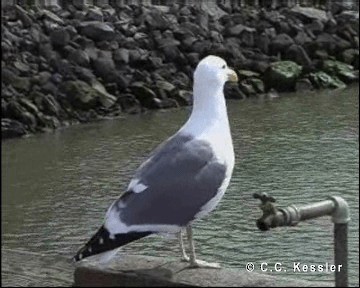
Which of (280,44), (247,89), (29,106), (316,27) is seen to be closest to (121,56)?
(247,89)

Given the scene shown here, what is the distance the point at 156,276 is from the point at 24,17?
15.2 metres

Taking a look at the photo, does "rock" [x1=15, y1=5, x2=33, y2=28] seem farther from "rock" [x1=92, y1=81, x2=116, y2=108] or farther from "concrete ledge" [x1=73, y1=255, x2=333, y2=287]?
"concrete ledge" [x1=73, y1=255, x2=333, y2=287]

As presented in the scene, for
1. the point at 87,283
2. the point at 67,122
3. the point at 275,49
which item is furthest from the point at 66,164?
the point at 275,49

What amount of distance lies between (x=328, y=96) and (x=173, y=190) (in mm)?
14322

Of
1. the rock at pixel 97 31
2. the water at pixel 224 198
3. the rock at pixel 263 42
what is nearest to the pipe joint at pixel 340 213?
the water at pixel 224 198

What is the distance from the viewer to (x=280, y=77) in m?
19.3

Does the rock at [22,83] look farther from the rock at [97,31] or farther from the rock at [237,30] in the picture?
the rock at [237,30]

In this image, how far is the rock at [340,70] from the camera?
20469 millimetres

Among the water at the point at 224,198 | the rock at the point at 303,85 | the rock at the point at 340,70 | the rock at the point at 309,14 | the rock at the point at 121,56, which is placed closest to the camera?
the water at the point at 224,198

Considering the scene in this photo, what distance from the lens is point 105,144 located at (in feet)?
41.2

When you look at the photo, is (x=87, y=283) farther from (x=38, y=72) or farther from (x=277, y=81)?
(x=277, y=81)

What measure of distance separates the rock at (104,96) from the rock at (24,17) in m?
2.45

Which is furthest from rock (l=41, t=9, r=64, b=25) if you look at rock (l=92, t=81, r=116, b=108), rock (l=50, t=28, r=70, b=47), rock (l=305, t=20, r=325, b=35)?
rock (l=305, t=20, r=325, b=35)

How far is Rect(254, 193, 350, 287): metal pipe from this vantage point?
12.4 ft
